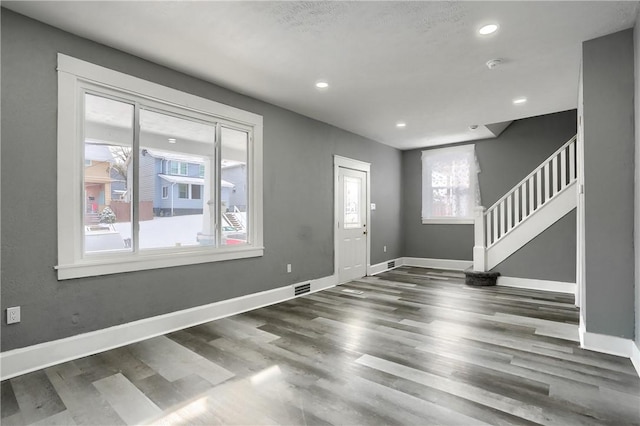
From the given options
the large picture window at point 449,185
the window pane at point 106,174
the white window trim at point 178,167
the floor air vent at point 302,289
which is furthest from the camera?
the large picture window at point 449,185

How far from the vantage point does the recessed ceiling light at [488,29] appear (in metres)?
2.71

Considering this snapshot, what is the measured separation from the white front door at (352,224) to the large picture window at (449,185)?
1909 millimetres

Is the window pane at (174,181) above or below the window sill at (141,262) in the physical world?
above

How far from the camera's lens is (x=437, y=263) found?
295 inches

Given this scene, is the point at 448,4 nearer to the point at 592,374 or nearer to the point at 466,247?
the point at 592,374

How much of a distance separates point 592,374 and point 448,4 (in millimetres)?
2975

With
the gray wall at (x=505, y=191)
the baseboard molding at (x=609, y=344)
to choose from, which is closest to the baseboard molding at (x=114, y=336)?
the baseboard molding at (x=609, y=344)

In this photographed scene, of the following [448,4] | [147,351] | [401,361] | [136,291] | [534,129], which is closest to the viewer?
[448,4]

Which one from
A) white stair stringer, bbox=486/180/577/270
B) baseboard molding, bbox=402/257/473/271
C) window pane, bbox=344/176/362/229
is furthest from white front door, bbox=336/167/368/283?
white stair stringer, bbox=486/180/577/270

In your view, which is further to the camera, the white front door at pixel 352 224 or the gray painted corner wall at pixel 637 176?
the white front door at pixel 352 224

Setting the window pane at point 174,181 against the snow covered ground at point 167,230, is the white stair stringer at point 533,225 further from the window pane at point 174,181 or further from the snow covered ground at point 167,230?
the snow covered ground at point 167,230

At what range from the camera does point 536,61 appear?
132 inches

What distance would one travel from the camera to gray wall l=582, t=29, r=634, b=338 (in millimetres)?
2791

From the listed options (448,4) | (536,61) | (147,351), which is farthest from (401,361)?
(536,61)
